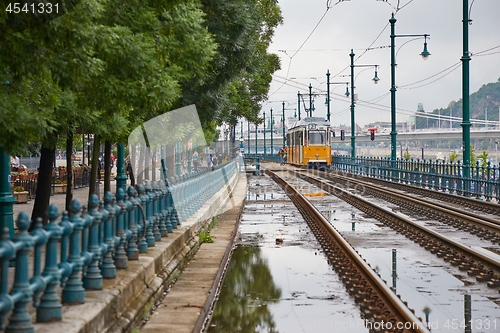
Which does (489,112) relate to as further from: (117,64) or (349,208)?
(117,64)

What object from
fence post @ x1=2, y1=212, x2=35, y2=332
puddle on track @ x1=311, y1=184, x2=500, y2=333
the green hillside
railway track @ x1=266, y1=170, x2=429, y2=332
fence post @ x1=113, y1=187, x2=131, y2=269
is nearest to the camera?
fence post @ x1=2, y1=212, x2=35, y2=332

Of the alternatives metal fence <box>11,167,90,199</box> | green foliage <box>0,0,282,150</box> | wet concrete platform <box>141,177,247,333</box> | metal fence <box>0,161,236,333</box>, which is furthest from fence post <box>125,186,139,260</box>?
metal fence <box>11,167,90,199</box>

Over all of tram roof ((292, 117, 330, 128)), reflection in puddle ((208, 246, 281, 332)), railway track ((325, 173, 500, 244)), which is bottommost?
reflection in puddle ((208, 246, 281, 332))

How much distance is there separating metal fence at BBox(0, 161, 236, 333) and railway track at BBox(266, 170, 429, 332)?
2.96 meters

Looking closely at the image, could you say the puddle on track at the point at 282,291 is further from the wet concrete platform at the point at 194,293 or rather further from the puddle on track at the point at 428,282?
the puddle on track at the point at 428,282

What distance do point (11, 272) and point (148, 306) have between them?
226cm

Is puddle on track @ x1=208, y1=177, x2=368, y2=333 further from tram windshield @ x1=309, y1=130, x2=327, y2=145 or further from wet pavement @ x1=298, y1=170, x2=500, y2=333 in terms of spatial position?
tram windshield @ x1=309, y1=130, x2=327, y2=145

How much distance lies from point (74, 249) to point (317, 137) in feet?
181

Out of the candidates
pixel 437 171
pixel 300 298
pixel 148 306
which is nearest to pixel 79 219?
pixel 148 306

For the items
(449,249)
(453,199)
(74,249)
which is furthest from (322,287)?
(453,199)

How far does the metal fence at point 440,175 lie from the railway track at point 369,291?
1248 centimetres

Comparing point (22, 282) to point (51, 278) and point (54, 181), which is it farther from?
point (54, 181)

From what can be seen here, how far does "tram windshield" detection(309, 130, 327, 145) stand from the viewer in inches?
2434

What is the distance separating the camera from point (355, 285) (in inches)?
450
